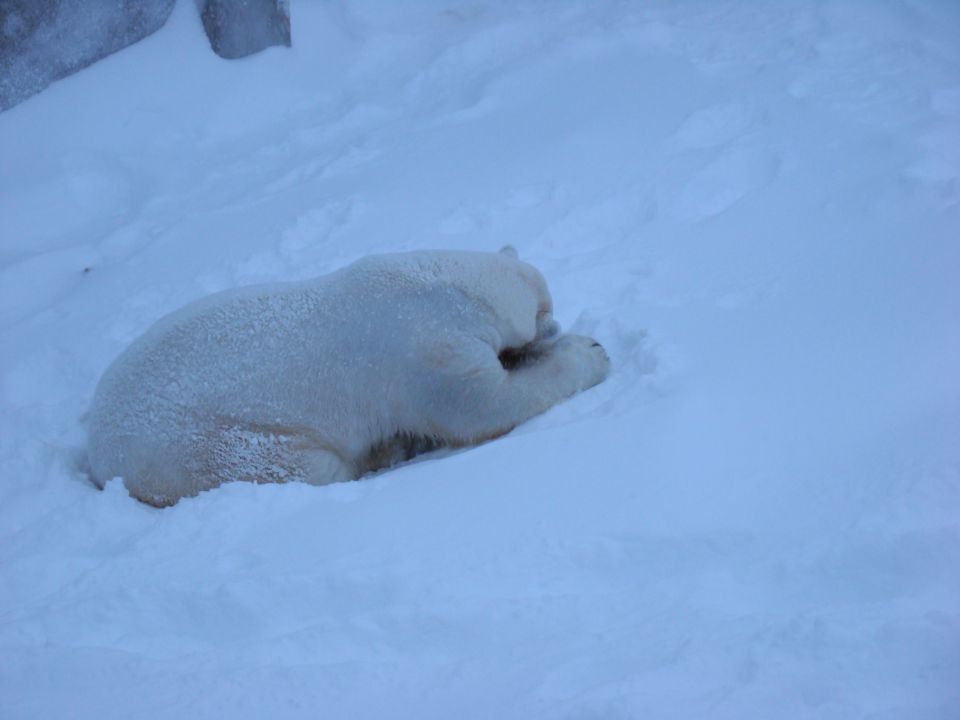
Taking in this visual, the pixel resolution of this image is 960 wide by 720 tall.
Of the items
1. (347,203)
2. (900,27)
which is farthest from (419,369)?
(900,27)

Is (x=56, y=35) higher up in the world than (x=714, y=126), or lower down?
higher up

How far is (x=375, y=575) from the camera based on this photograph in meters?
2.49

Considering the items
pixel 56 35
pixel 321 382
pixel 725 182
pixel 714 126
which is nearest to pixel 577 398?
pixel 321 382

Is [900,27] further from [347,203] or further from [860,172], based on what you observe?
[347,203]

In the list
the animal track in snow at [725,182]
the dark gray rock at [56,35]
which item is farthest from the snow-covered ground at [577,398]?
the dark gray rock at [56,35]

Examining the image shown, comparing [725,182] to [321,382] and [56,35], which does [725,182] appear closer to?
[321,382]

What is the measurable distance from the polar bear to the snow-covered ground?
20 centimetres

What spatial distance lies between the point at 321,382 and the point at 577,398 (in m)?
0.95

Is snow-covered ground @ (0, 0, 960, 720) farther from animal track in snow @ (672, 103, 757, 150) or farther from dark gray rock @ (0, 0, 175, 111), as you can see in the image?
dark gray rock @ (0, 0, 175, 111)

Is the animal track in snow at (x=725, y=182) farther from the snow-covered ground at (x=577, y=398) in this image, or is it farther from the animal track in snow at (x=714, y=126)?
the animal track in snow at (x=714, y=126)

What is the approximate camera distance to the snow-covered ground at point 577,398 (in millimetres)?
2119

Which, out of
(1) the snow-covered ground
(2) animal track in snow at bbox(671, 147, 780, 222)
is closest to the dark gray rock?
(1) the snow-covered ground

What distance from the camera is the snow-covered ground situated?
2119mm

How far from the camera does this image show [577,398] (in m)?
3.46
